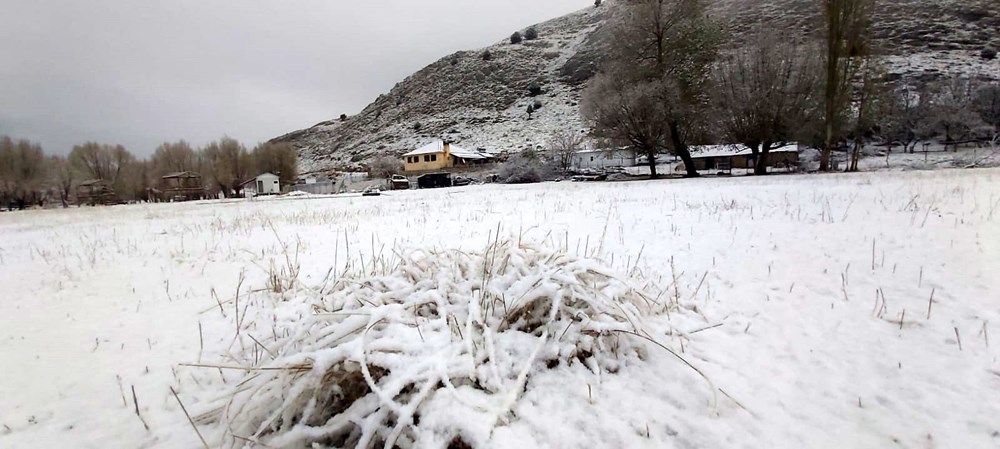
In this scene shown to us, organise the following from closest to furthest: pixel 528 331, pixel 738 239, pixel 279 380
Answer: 1. pixel 279 380
2. pixel 528 331
3. pixel 738 239

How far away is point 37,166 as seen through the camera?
4112 centimetres

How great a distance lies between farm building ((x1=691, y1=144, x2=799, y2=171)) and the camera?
134 feet

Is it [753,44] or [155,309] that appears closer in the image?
[155,309]

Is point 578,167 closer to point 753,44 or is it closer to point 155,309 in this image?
point 753,44

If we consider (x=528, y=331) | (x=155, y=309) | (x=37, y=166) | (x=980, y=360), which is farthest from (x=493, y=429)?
(x=37, y=166)

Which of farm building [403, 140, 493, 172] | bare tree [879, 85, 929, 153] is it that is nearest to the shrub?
farm building [403, 140, 493, 172]

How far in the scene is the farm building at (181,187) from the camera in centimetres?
4547

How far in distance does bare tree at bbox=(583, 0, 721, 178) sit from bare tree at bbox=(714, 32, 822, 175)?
5.96 feet

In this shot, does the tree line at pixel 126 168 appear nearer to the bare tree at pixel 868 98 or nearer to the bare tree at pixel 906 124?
the bare tree at pixel 868 98

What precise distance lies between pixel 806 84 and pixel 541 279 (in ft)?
95.0

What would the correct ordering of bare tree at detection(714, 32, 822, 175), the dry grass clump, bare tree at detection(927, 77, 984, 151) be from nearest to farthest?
the dry grass clump < bare tree at detection(714, 32, 822, 175) < bare tree at detection(927, 77, 984, 151)

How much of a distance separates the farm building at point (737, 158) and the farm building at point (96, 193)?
6664 cm

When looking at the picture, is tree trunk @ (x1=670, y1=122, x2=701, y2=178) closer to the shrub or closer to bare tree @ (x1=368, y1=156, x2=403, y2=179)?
the shrub

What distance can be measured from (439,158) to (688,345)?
5790 cm
